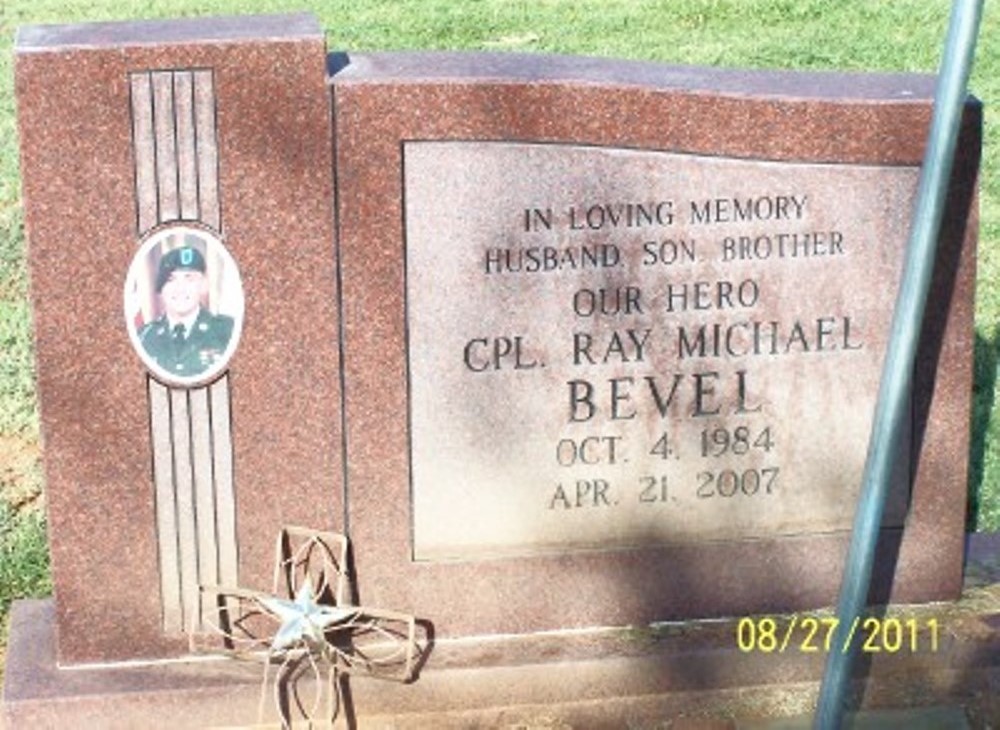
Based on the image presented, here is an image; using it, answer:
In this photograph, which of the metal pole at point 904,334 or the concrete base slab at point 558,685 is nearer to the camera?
the metal pole at point 904,334

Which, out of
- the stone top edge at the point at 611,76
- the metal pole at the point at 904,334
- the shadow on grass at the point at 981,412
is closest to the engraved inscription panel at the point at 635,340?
the stone top edge at the point at 611,76

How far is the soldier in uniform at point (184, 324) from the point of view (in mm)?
4680

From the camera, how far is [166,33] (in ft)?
15.2

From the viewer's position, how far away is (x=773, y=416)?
16.4 feet

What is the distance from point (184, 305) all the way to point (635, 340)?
3.35 feet

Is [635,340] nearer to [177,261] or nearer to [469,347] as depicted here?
[469,347]

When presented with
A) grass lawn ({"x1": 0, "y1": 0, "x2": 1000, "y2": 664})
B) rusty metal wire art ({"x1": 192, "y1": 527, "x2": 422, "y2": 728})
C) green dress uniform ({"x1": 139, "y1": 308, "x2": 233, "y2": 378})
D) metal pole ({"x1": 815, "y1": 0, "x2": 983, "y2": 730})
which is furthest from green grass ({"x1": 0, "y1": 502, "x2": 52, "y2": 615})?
metal pole ({"x1": 815, "y1": 0, "x2": 983, "y2": 730})

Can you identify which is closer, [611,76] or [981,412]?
[611,76]

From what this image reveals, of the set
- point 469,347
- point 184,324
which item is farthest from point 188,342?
point 469,347

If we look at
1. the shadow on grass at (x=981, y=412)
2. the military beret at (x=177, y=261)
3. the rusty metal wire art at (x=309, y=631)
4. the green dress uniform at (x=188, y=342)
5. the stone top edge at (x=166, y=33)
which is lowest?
the rusty metal wire art at (x=309, y=631)

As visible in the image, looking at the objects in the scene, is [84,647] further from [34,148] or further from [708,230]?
[708,230]

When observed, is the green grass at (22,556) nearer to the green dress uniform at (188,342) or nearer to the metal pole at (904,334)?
the green dress uniform at (188,342)

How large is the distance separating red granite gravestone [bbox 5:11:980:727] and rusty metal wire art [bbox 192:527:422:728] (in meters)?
0.04
